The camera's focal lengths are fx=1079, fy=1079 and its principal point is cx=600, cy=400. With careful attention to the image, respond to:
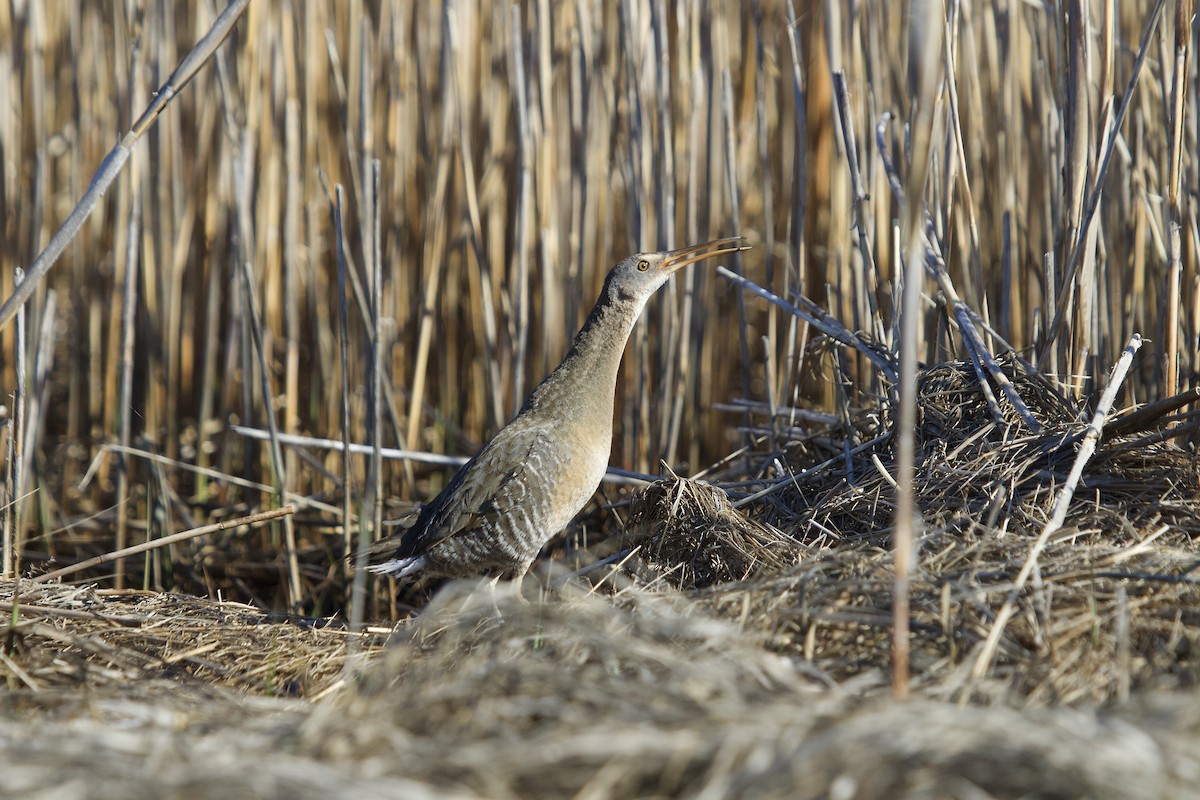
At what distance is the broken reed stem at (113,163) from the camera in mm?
2682

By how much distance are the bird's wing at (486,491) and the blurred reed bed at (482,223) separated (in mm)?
550

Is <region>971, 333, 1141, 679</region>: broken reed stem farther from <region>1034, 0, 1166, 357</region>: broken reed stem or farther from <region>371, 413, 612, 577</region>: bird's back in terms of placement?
<region>371, 413, 612, 577</region>: bird's back

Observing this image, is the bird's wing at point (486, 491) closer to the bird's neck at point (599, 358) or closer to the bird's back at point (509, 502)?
the bird's back at point (509, 502)

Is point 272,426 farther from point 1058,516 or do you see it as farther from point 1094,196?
point 1094,196

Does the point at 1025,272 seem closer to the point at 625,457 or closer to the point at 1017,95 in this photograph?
the point at 1017,95

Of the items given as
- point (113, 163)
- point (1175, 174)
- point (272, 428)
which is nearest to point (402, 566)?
point (272, 428)

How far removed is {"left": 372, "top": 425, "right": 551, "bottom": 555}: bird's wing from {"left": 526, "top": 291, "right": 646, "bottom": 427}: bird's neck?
20 centimetres

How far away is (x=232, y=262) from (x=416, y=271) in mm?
857

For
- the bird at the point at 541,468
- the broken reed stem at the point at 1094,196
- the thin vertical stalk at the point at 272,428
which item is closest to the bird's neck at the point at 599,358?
the bird at the point at 541,468

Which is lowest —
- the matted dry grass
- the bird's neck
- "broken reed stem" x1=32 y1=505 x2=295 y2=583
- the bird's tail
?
the bird's tail

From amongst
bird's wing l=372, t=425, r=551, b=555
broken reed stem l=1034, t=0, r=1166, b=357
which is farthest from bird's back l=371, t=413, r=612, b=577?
broken reed stem l=1034, t=0, r=1166, b=357

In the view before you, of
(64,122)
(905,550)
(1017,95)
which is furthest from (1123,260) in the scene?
(64,122)

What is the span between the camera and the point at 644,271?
12.9 feet

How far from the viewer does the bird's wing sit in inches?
149
